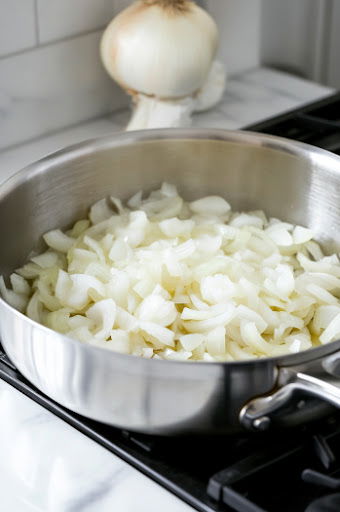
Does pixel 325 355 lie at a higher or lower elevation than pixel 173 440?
higher

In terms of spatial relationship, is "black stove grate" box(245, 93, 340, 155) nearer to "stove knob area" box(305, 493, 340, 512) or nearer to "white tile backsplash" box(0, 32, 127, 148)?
"white tile backsplash" box(0, 32, 127, 148)

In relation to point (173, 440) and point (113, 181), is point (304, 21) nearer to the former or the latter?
point (113, 181)

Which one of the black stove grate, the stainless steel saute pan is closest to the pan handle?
the stainless steel saute pan

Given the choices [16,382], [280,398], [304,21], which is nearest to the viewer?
[280,398]

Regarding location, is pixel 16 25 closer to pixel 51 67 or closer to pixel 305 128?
pixel 51 67

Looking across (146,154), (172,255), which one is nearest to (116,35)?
(146,154)

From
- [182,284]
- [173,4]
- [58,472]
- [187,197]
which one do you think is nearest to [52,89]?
[173,4]

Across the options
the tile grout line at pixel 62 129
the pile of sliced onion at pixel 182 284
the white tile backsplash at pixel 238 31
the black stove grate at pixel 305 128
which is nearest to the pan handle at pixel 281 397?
the pile of sliced onion at pixel 182 284
